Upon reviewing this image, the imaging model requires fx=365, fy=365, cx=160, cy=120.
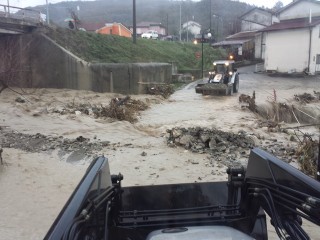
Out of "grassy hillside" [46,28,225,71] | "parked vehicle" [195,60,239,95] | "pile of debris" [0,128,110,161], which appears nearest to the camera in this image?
"pile of debris" [0,128,110,161]

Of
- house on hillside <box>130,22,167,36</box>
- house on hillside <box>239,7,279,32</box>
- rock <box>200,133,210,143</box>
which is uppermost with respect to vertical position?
house on hillside <box>130,22,167,36</box>

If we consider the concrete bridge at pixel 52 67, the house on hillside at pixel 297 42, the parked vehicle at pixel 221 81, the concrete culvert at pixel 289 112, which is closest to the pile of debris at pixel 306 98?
the concrete culvert at pixel 289 112

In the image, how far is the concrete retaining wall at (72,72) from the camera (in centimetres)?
2608

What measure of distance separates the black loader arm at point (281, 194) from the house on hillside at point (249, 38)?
137ft

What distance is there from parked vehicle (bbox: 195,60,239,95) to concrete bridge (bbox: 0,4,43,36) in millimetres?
13731

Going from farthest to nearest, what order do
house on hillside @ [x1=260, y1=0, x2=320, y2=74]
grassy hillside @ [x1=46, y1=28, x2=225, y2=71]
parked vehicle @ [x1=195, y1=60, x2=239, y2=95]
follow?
1. house on hillside @ [x1=260, y1=0, x2=320, y2=74]
2. grassy hillside @ [x1=46, y1=28, x2=225, y2=71]
3. parked vehicle @ [x1=195, y1=60, x2=239, y2=95]

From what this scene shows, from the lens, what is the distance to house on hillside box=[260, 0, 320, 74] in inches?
1342

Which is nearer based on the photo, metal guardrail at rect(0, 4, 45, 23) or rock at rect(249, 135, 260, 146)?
rock at rect(249, 135, 260, 146)

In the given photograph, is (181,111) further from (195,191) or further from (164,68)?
(195,191)

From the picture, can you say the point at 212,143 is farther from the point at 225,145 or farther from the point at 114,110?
the point at 114,110

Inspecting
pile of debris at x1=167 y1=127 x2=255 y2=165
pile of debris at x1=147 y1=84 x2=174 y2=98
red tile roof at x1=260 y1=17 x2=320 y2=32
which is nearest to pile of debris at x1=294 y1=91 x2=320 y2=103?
pile of debris at x1=147 y1=84 x2=174 y2=98

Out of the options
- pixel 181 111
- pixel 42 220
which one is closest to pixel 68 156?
pixel 42 220

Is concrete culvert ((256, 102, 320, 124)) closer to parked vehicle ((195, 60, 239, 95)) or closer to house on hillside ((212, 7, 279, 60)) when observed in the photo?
parked vehicle ((195, 60, 239, 95))

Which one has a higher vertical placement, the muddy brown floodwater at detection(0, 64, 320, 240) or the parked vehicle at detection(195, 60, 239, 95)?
the parked vehicle at detection(195, 60, 239, 95)
